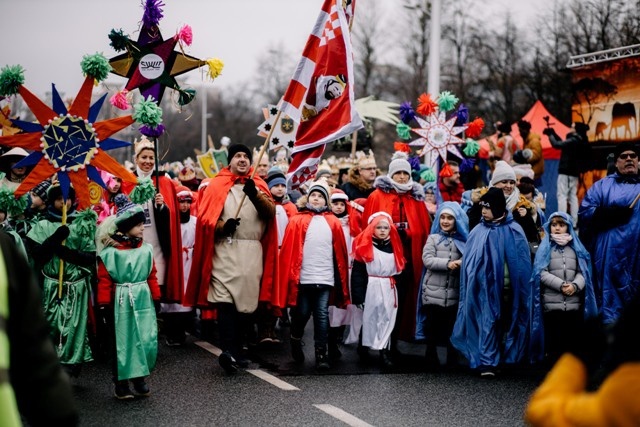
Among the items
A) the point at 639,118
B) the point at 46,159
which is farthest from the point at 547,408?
the point at 639,118

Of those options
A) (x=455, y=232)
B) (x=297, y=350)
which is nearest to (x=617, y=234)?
(x=455, y=232)

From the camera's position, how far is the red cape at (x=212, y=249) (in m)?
9.50

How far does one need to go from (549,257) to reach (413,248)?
5.81 ft

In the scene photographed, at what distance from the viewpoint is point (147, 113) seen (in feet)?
27.0

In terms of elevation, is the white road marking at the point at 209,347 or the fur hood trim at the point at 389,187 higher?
the fur hood trim at the point at 389,187

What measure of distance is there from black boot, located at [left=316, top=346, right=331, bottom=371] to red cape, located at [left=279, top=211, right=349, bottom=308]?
22.4 inches

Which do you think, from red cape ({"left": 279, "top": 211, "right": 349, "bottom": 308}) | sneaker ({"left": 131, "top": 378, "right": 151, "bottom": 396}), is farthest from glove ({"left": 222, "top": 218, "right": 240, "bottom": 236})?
sneaker ({"left": 131, "top": 378, "right": 151, "bottom": 396})

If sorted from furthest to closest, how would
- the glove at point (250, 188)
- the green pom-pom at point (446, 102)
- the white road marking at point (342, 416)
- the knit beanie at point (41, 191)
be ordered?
the green pom-pom at point (446, 102) → the glove at point (250, 188) → the knit beanie at point (41, 191) → the white road marking at point (342, 416)

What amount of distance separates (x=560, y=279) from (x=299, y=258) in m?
2.68

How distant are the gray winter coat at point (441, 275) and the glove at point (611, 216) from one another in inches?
63.1

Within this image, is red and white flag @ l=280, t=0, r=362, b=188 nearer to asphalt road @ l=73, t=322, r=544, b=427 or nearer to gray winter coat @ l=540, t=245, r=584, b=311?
asphalt road @ l=73, t=322, r=544, b=427

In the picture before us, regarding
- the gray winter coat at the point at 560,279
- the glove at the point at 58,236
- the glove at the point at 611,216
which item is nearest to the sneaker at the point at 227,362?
the glove at the point at 58,236

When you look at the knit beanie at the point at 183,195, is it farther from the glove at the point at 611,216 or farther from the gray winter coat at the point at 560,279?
the glove at the point at 611,216

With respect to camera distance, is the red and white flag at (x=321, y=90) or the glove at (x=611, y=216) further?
the glove at (x=611, y=216)
